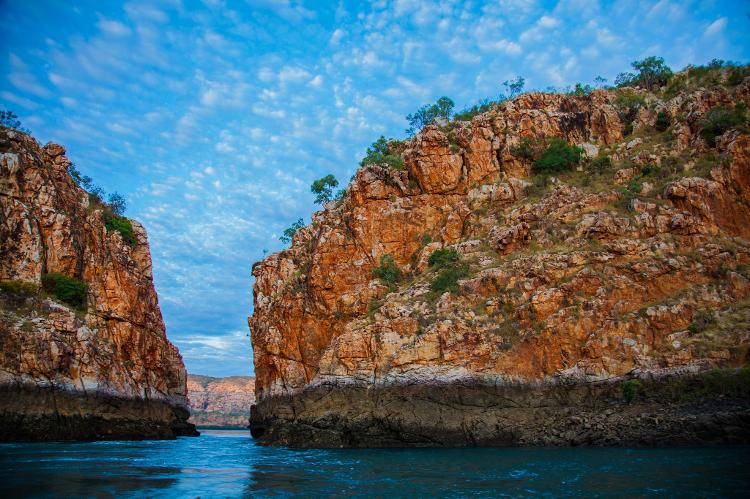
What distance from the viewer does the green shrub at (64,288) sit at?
5134 centimetres

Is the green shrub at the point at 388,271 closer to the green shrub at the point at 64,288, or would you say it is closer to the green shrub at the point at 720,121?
the green shrub at the point at 720,121

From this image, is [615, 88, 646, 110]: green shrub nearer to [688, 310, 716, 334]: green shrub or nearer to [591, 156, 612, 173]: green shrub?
[591, 156, 612, 173]: green shrub

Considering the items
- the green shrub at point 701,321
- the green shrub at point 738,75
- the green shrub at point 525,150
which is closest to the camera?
the green shrub at point 701,321

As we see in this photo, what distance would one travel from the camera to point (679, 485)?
55.0 ft

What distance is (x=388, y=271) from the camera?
158 ft

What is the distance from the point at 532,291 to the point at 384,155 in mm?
25158

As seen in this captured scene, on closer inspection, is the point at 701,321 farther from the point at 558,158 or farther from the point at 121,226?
the point at 121,226

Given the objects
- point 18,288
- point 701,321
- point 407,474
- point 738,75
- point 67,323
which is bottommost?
point 407,474

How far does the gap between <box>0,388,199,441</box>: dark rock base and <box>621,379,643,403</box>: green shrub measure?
41.6 meters

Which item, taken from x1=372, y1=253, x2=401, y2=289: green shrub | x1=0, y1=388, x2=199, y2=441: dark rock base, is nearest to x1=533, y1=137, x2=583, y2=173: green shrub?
x1=372, y1=253, x2=401, y2=289: green shrub

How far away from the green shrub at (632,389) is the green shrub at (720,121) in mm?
23289

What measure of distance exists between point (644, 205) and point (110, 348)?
50.9 m

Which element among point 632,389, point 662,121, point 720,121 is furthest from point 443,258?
point 662,121

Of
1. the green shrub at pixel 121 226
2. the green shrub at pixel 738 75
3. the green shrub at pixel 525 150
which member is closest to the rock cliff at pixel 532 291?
the green shrub at pixel 525 150
